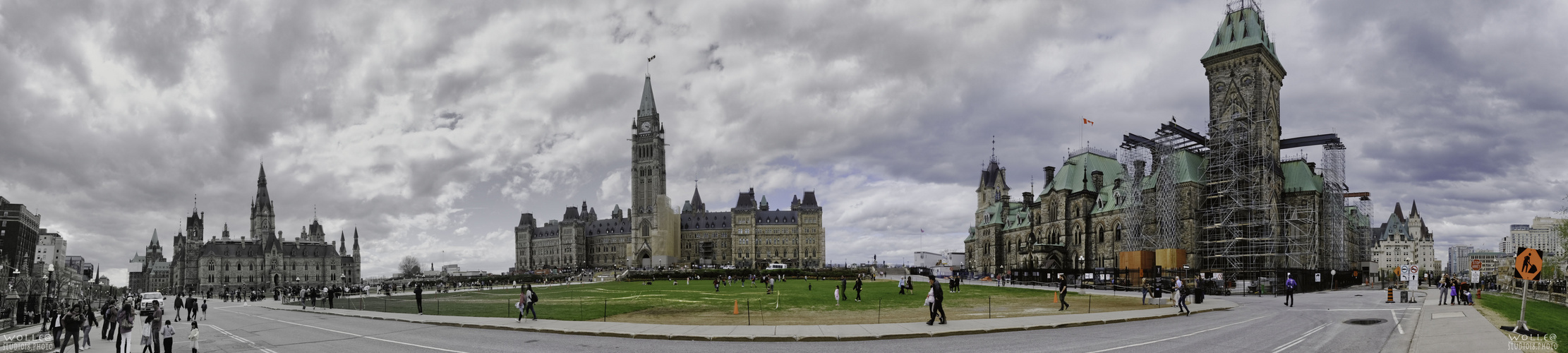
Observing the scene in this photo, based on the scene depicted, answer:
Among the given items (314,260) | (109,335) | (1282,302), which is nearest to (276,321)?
(109,335)

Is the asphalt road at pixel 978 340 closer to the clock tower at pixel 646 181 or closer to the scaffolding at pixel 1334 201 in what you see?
the scaffolding at pixel 1334 201

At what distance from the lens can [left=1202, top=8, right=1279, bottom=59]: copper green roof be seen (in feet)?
275

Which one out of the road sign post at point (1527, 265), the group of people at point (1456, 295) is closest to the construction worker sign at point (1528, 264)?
the road sign post at point (1527, 265)

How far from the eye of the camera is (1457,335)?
21.2 m

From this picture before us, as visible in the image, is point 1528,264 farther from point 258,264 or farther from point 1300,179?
point 258,264

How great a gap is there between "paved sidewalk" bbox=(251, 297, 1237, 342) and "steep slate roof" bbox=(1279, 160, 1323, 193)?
58509 millimetres

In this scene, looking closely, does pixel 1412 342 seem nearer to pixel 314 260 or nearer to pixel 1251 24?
pixel 1251 24

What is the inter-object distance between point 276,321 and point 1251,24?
284 ft

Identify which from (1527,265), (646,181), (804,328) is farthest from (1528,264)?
(646,181)

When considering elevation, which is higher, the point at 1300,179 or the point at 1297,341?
the point at 1300,179

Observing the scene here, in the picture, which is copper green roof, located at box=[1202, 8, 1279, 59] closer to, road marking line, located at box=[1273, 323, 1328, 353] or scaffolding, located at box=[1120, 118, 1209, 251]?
scaffolding, located at box=[1120, 118, 1209, 251]

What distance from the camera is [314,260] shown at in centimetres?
18512

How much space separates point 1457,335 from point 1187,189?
65.3 m

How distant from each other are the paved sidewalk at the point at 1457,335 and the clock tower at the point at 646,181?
6078 inches
